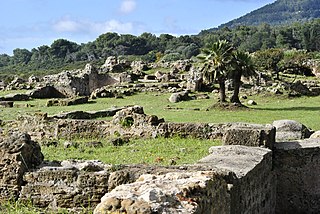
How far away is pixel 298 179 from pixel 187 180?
5.13m

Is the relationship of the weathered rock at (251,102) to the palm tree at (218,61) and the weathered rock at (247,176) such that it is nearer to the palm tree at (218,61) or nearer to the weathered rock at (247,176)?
the palm tree at (218,61)

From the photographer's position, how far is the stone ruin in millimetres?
4512

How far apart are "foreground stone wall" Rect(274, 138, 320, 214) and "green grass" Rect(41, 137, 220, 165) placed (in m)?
1.41

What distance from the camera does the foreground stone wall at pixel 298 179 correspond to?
9617 millimetres

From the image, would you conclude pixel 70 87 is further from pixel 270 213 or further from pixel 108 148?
pixel 270 213

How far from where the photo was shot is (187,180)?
4977 millimetres

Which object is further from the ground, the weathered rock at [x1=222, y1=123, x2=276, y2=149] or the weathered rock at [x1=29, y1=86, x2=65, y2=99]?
the weathered rock at [x1=222, y1=123, x2=276, y2=149]

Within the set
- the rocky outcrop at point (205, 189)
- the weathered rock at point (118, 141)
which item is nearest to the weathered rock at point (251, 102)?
the weathered rock at point (118, 141)

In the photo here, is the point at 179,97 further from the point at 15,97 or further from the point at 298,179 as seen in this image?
the point at 298,179

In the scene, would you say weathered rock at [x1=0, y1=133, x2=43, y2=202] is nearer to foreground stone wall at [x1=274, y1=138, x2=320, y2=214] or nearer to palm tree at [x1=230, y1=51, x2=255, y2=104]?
foreground stone wall at [x1=274, y1=138, x2=320, y2=214]

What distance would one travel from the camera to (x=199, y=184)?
488cm

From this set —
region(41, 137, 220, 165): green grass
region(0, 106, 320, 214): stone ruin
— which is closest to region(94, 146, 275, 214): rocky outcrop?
region(0, 106, 320, 214): stone ruin

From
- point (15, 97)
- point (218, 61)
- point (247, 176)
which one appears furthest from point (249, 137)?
point (15, 97)

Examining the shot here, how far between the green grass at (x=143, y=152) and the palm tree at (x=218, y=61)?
15.2 m
